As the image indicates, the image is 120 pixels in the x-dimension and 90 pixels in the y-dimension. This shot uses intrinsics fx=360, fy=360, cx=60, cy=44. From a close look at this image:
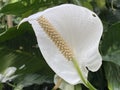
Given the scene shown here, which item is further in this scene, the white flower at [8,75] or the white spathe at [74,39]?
the white flower at [8,75]

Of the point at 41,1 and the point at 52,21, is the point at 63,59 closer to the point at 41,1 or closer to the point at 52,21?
the point at 52,21

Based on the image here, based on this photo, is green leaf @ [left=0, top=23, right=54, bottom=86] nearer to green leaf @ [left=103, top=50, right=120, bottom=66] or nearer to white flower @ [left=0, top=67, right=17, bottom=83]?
white flower @ [left=0, top=67, right=17, bottom=83]

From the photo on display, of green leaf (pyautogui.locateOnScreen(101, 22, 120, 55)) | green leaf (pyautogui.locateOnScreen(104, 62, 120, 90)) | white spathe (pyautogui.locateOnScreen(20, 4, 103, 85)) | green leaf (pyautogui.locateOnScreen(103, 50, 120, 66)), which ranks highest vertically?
white spathe (pyautogui.locateOnScreen(20, 4, 103, 85))

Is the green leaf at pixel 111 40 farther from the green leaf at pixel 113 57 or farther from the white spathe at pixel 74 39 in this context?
the white spathe at pixel 74 39

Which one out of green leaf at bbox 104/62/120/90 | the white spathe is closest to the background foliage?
green leaf at bbox 104/62/120/90

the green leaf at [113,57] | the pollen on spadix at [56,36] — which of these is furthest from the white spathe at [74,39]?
the green leaf at [113,57]

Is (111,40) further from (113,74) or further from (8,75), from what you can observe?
(8,75)

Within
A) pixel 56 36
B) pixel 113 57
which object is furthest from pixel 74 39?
pixel 113 57
